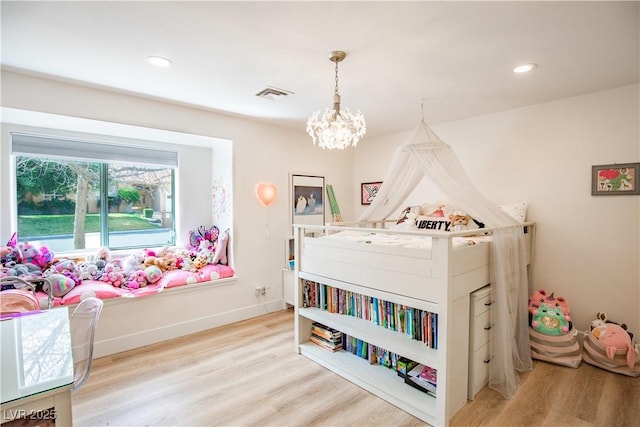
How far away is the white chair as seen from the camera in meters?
1.69

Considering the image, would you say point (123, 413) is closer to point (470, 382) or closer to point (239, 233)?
point (239, 233)

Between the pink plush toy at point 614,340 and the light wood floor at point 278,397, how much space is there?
179 millimetres

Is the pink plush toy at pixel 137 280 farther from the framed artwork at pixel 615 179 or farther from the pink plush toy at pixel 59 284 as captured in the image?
the framed artwork at pixel 615 179

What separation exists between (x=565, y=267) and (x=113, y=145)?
5.07 metres

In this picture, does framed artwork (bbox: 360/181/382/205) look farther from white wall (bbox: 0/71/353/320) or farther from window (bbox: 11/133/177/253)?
window (bbox: 11/133/177/253)

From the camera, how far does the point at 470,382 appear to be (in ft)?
7.21

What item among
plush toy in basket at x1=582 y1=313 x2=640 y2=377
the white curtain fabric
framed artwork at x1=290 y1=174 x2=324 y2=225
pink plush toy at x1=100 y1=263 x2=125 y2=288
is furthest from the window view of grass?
plush toy in basket at x1=582 y1=313 x2=640 y2=377

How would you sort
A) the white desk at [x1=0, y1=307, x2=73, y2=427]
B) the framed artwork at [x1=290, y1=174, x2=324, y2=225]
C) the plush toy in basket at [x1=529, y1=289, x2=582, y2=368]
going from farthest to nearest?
the framed artwork at [x1=290, y1=174, x2=324, y2=225], the plush toy in basket at [x1=529, y1=289, x2=582, y2=368], the white desk at [x1=0, y1=307, x2=73, y2=427]

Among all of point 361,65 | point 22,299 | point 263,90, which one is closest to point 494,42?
point 361,65

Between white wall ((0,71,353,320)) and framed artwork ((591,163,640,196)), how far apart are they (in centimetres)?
305

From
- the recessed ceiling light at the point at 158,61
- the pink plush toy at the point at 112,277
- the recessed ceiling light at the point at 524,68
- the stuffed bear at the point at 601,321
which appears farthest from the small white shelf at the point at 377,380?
the recessed ceiling light at the point at 158,61

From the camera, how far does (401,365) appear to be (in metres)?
2.38

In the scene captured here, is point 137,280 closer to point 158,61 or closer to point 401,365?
point 158,61

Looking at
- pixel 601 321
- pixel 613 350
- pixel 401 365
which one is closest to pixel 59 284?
pixel 401 365
